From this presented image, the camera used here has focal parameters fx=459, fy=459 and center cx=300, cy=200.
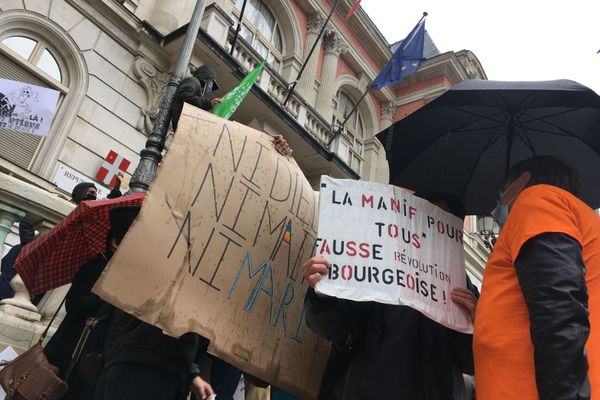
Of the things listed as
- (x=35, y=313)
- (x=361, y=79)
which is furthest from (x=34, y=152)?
(x=361, y=79)

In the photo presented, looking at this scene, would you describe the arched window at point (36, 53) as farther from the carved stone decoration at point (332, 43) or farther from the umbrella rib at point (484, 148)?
the carved stone decoration at point (332, 43)

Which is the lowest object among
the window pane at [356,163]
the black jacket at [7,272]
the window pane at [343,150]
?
the black jacket at [7,272]

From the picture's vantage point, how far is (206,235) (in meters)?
2.06

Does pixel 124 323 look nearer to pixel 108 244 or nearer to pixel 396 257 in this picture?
pixel 108 244

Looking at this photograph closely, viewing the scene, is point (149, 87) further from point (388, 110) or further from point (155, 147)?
point (388, 110)

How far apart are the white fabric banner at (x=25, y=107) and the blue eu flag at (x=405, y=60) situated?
27.9 ft

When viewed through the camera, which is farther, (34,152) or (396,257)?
(34,152)

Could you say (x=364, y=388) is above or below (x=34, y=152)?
below

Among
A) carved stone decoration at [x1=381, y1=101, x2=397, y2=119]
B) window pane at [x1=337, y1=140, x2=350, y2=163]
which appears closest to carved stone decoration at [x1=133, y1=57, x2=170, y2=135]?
window pane at [x1=337, y1=140, x2=350, y2=163]

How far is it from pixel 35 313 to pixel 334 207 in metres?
2.75

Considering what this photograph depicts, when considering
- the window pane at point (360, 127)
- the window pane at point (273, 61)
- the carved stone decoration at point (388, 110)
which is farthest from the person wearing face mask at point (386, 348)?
the carved stone decoration at point (388, 110)

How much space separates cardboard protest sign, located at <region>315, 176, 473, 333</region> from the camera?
6.27 feet

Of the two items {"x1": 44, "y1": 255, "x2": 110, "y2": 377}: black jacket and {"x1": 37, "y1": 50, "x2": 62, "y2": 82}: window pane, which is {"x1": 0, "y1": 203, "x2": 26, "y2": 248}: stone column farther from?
{"x1": 37, "y1": 50, "x2": 62, "y2": 82}: window pane

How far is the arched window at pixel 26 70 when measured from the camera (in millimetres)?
7062
